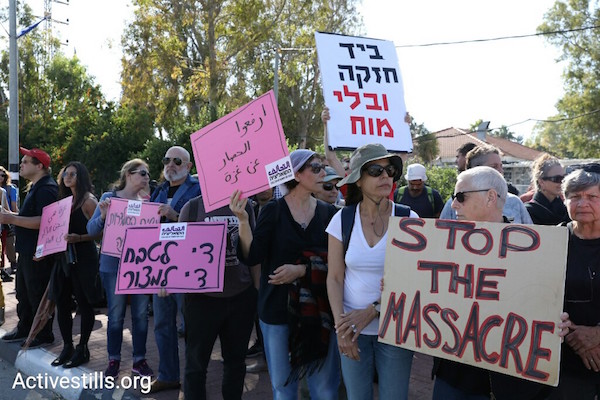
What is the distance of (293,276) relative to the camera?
3.13 m

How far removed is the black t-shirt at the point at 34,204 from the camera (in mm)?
5684

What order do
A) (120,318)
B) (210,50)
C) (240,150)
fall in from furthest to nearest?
(210,50) → (120,318) → (240,150)

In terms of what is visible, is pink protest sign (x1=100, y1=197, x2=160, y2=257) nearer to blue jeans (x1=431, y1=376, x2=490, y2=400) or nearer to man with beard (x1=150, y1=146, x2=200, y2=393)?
man with beard (x1=150, y1=146, x2=200, y2=393)

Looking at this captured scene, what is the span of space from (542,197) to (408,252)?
223 centimetres

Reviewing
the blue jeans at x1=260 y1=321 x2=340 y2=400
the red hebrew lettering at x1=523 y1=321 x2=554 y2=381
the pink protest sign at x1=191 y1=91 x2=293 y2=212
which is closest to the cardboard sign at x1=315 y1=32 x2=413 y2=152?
the pink protest sign at x1=191 y1=91 x2=293 y2=212

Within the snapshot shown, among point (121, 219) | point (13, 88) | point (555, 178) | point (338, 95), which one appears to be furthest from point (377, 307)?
point (13, 88)

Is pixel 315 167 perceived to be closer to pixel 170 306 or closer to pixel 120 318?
pixel 170 306

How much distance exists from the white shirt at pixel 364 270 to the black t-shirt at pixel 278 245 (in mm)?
423

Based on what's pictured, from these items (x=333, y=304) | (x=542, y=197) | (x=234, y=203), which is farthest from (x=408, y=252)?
(x=542, y=197)

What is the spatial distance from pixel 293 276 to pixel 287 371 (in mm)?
577

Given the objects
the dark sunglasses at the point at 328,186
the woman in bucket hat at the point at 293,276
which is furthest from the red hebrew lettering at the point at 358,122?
the woman in bucket hat at the point at 293,276

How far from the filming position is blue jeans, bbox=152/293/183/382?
4.47 m

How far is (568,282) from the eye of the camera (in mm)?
2543

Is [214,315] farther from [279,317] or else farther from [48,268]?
[48,268]
